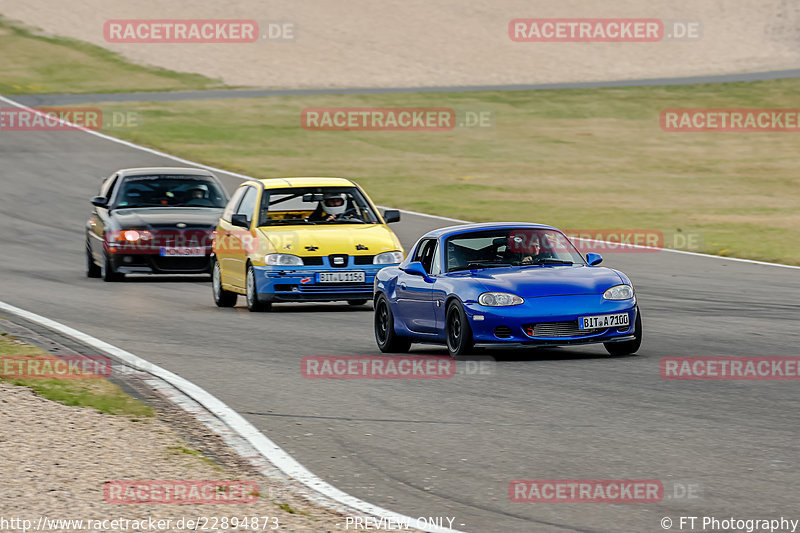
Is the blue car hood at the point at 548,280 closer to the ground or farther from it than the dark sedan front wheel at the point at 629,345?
farther from it

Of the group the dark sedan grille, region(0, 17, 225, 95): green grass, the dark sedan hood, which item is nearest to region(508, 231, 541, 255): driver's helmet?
the dark sedan grille

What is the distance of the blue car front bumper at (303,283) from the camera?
1666 cm

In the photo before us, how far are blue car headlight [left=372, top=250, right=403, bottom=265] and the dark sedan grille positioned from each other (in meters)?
4.97

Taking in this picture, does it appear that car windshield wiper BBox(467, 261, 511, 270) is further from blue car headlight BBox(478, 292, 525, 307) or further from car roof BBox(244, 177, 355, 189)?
car roof BBox(244, 177, 355, 189)

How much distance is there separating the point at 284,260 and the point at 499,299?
515 centimetres

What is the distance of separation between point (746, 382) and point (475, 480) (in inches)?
154

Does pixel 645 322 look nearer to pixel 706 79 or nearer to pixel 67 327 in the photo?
pixel 67 327

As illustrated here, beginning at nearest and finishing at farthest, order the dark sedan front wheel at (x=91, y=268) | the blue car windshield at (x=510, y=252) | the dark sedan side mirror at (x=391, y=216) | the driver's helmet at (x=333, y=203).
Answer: the blue car windshield at (x=510, y=252) → the dark sedan side mirror at (x=391, y=216) → the driver's helmet at (x=333, y=203) → the dark sedan front wheel at (x=91, y=268)

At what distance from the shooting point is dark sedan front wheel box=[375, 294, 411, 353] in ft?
43.6

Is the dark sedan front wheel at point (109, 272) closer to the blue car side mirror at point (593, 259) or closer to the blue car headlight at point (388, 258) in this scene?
the blue car headlight at point (388, 258)

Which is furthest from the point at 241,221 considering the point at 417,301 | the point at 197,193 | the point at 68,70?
the point at 68,70

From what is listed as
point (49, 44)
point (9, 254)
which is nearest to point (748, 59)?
point (49, 44)

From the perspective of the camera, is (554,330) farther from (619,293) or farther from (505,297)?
(619,293)

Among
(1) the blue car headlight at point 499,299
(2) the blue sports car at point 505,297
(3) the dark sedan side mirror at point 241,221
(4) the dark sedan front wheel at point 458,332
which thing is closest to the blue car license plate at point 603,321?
(2) the blue sports car at point 505,297
